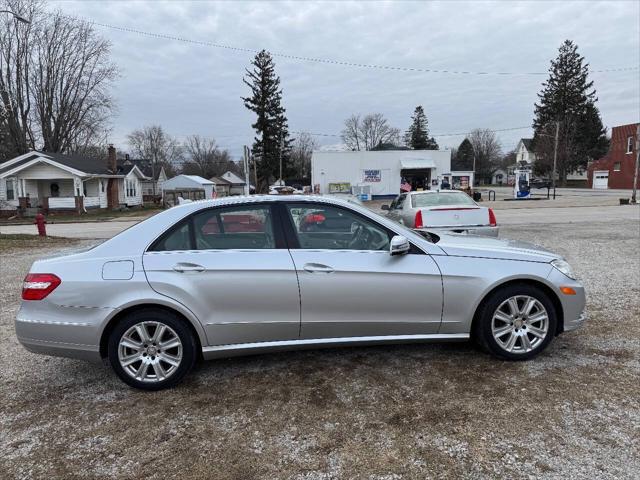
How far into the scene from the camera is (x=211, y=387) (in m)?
Result: 3.77

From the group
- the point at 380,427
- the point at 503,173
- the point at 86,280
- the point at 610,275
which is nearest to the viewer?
the point at 380,427

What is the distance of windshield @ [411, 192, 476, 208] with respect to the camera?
9.57 metres

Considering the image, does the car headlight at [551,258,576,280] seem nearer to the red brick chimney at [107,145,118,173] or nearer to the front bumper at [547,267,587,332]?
the front bumper at [547,267,587,332]

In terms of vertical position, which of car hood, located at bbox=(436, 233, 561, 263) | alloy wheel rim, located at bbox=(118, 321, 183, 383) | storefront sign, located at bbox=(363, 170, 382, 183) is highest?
storefront sign, located at bbox=(363, 170, 382, 183)

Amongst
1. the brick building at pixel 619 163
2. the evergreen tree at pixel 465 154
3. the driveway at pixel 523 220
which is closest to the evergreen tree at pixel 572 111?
the brick building at pixel 619 163

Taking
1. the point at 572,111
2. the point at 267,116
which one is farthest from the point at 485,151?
the point at 267,116

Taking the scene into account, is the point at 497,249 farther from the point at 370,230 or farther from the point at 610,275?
the point at 610,275

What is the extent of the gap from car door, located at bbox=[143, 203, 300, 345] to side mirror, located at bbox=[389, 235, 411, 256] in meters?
0.81

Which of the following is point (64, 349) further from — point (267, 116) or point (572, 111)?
point (572, 111)

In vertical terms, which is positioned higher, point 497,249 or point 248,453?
point 497,249

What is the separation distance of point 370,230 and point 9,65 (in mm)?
49925

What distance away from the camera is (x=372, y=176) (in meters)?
41.0

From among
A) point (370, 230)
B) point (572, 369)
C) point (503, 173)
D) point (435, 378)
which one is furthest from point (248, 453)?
point (503, 173)

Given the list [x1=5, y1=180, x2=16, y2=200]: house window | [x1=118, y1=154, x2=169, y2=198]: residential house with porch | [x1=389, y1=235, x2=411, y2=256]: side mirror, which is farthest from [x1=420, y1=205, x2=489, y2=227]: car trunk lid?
[x1=118, y1=154, x2=169, y2=198]: residential house with porch
